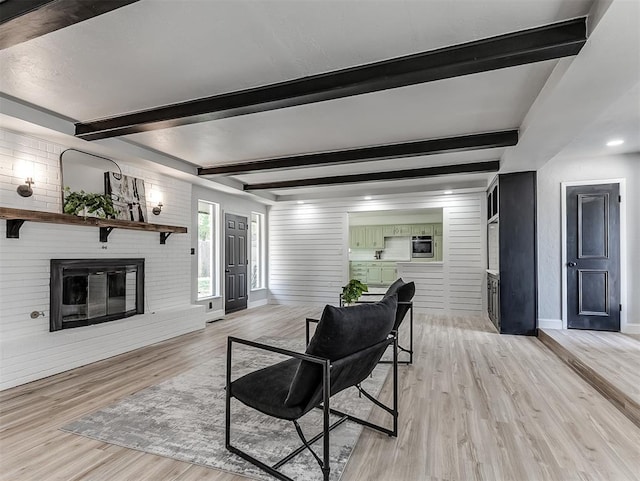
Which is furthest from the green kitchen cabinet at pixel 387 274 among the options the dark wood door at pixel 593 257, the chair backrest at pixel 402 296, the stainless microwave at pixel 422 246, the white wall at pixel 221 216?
the chair backrest at pixel 402 296

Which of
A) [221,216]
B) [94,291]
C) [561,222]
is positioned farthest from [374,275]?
[94,291]

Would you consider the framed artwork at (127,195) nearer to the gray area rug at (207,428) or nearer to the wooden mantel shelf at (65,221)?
the wooden mantel shelf at (65,221)

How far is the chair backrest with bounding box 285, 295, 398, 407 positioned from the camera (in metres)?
1.85

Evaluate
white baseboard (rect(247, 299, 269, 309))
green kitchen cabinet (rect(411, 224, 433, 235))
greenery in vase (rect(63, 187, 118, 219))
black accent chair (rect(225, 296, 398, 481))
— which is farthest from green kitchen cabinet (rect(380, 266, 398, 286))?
black accent chair (rect(225, 296, 398, 481))

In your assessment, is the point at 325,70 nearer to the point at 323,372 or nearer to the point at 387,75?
the point at 387,75

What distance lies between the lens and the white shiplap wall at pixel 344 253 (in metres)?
6.95

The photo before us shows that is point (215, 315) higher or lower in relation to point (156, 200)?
lower

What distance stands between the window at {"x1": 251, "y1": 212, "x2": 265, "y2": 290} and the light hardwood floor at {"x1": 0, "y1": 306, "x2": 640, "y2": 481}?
4035mm

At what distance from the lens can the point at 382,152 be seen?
15.1ft

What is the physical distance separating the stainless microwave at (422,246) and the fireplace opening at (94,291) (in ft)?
24.2

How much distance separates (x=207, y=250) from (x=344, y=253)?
2986 mm

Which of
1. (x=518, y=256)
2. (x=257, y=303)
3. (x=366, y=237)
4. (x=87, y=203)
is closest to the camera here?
(x=87, y=203)

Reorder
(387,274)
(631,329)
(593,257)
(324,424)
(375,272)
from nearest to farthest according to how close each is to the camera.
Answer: (324,424) < (631,329) < (593,257) < (387,274) < (375,272)

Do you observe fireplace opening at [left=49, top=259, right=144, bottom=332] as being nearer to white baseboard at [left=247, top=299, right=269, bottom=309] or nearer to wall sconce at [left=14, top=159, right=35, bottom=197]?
wall sconce at [left=14, top=159, right=35, bottom=197]
